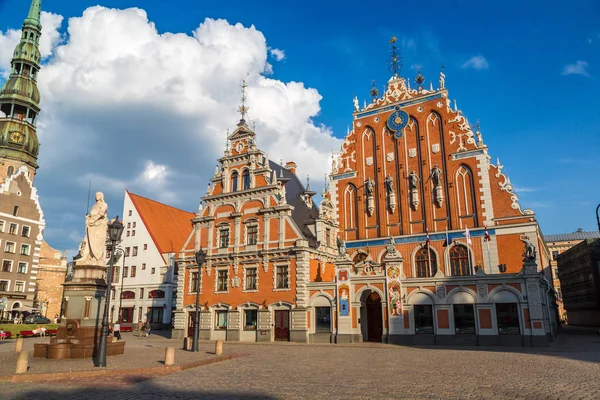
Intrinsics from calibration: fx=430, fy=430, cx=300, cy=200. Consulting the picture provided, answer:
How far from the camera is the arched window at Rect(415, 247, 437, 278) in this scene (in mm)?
31844

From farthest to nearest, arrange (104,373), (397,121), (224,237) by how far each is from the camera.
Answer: (397,121) < (224,237) < (104,373)

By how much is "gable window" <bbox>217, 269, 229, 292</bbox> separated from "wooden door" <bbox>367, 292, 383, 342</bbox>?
11777 mm

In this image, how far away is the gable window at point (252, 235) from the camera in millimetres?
34594

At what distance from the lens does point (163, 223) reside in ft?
183

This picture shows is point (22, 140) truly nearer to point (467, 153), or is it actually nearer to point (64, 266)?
point (64, 266)

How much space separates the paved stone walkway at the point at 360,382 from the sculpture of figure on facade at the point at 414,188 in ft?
54.7

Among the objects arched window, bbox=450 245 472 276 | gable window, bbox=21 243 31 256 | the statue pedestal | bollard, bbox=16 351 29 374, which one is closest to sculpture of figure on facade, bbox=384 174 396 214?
arched window, bbox=450 245 472 276

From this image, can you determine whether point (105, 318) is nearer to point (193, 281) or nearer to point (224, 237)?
point (224, 237)

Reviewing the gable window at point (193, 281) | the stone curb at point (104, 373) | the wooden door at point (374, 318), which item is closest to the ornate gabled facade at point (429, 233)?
the wooden door at point (374, 318)

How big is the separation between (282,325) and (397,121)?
19100 mm

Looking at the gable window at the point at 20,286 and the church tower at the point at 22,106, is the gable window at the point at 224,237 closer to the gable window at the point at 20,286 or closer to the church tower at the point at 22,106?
the gable window at the point at 20,286

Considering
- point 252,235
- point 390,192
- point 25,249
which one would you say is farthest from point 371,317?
point 25,249

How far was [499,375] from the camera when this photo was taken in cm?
1359

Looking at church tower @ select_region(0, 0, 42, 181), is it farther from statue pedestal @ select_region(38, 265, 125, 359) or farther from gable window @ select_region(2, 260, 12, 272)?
statue pedestal @ select_region(38, 265, 125, 359)
